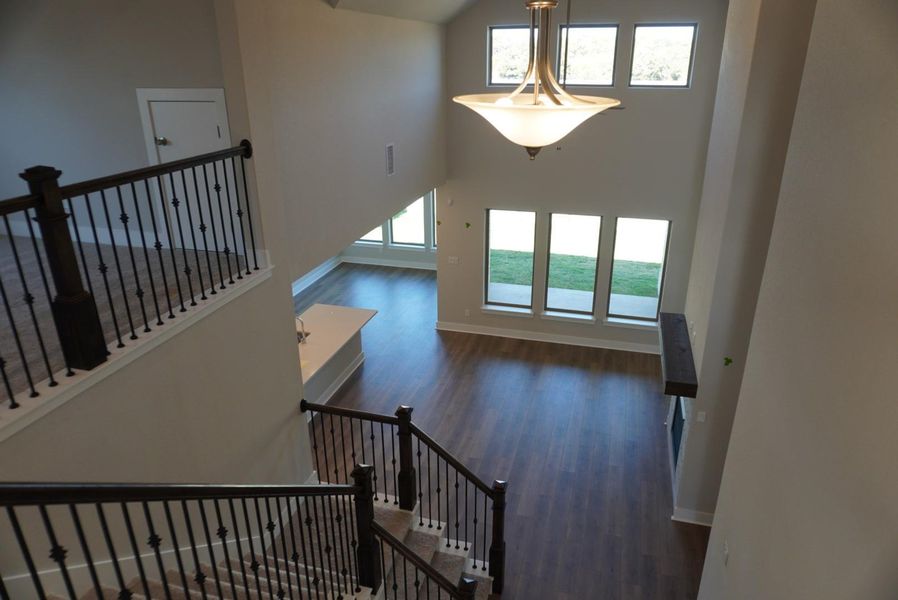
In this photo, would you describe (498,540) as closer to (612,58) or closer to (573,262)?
(573,262)

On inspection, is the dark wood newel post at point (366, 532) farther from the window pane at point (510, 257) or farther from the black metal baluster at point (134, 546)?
Result: the window pane at point (510, 257)

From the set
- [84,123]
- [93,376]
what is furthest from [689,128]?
[93,376]

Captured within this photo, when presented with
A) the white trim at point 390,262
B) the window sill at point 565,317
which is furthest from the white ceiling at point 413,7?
the white trim at point 390,262

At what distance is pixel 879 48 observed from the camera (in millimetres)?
1984

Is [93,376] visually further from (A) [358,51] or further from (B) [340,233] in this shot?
(A) [358,51]

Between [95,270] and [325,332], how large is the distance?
4104 millimetres

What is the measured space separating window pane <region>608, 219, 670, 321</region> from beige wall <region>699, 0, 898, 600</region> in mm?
6286

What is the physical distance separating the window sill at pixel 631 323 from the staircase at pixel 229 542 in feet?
14.8

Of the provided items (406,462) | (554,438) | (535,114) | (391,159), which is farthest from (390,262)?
(535,114)

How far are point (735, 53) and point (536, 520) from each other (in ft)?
17.5

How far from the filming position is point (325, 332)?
859cm

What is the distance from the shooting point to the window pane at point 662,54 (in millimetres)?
8172

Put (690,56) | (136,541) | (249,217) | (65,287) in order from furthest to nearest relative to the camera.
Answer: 1. (690,56)
2. (249,217)
3. (136,541)
4. (65,287)

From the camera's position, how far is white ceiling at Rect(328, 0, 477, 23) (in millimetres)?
6089
